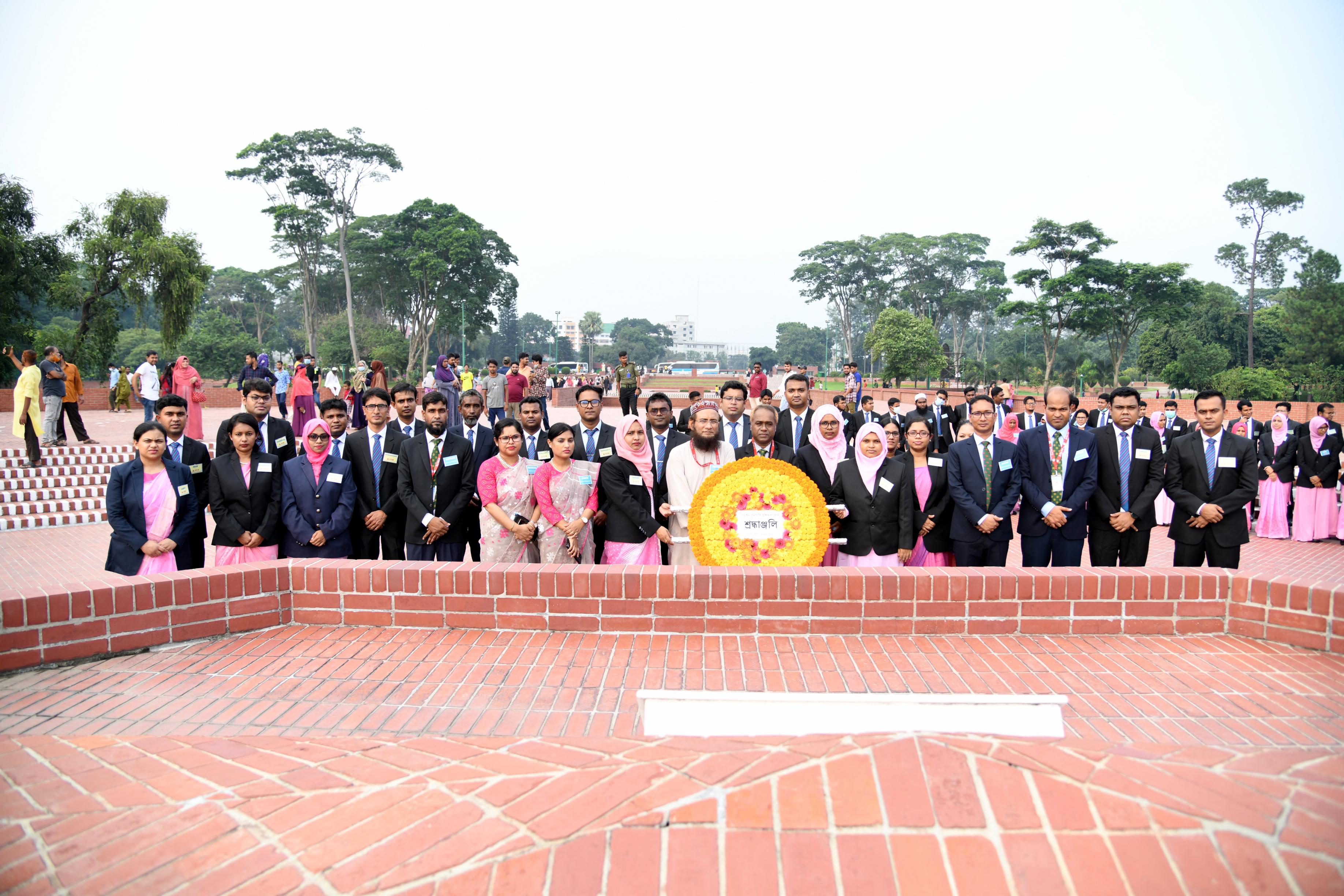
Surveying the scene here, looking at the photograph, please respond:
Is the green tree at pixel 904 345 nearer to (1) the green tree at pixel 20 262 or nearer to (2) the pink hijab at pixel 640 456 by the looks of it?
(1) the green tree at pixel 20 262

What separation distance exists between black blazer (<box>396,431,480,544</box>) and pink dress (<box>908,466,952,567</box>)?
3.36m

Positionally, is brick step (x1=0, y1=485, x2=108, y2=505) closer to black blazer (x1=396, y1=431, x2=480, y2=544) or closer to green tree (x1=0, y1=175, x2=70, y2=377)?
black blazer (x1=396, y1=431, x2=480, y2=544)

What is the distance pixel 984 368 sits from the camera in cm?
5422

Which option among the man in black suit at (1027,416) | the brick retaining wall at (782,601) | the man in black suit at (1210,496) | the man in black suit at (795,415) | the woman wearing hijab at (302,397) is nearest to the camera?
the brick retaining wall at (782,601)

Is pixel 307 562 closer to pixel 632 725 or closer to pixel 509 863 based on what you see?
pixel 632 725

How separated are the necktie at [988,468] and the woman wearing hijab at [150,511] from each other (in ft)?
18.2

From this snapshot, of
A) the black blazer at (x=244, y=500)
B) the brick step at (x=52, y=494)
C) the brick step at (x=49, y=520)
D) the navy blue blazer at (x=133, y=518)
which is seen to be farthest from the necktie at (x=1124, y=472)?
the brick step at (x=52, y=494)

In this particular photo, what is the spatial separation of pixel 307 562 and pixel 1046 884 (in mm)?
3832

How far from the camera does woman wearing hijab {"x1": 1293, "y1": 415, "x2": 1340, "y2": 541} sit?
959 centimetres

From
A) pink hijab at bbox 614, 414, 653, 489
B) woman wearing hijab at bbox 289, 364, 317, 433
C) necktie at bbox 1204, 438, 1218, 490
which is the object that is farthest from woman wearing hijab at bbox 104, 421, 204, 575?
woman wearing hijab at bbox 289, 364, 317, 433

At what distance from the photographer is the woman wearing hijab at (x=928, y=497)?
553 cm

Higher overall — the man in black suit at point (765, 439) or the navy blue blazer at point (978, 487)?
the man in black suit at point (765, 439)

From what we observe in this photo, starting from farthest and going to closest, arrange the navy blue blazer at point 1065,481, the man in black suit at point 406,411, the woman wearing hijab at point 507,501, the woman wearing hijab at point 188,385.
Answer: the woman wearing hijab at point 188,385 < the man in black suit at point 406,411 < the navy blue blazer at point 1065,481 < the woman wearing hijab at point 507,501

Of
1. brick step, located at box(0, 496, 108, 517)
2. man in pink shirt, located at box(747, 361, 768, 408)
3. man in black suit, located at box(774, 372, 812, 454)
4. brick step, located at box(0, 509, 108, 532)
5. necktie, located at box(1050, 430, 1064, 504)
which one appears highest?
man in pink shirt, located at box(747, 361, 768, 408)
